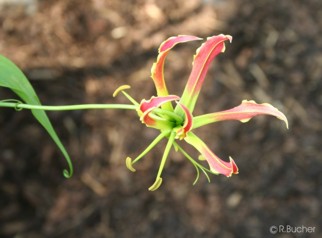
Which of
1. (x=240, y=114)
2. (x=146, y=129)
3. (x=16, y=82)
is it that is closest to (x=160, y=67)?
(x=240, y=114)

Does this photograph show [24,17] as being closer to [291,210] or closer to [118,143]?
[118,143]

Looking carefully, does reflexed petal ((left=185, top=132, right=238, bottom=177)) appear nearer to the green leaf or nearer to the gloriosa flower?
the gloriosa flower

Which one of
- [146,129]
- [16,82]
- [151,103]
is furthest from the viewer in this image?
[146,129]

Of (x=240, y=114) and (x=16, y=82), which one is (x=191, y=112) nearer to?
(x=240, y=114)

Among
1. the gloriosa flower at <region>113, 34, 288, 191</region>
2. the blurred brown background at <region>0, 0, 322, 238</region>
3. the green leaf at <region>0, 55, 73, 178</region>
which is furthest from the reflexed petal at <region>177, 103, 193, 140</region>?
the blurred brown background at <region>0, 0, 322, 238</region>

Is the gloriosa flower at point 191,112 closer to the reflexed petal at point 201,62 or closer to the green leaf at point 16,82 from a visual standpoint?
the reflexed petal at point 201,62

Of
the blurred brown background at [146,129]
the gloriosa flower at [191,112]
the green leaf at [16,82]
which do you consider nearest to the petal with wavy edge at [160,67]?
the gloriosa flower at [191,112]
